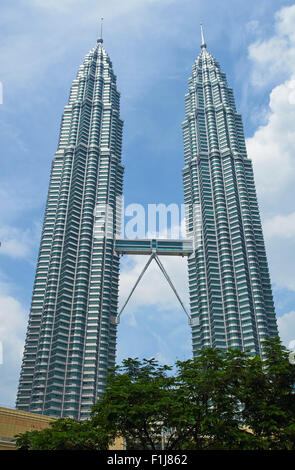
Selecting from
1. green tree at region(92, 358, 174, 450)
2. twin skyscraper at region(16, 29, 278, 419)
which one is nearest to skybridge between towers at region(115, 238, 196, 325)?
twin skyscraper at region(16, 29, 278, 419)

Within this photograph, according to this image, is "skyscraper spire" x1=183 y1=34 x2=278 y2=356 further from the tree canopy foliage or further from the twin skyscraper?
the tree canopy foliage

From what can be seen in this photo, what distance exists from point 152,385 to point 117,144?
6398 inches

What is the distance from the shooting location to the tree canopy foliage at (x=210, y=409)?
25.2 m

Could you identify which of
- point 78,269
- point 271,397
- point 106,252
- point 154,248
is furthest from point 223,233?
point 271,397

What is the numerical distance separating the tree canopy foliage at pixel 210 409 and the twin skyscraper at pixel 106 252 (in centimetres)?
9368

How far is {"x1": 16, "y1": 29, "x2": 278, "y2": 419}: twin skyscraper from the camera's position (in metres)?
128

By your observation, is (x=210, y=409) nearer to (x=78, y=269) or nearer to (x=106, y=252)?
(x=78, y=269)

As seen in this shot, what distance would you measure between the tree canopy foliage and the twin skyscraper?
93.7 meters

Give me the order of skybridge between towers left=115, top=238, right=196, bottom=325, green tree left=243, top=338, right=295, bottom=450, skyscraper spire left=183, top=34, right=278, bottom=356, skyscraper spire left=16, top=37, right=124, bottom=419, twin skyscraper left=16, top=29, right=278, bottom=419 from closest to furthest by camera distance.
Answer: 1. green tree left=243, top=338, right=295, bottom=450
2. skyscraper spire left=16, top=37, right=124, bottom=419
3. twin skyscraper left=16, top=29, right=278, bottom=419
4. skyscraper spire left=183, top=34, right=278, bottom=356
5. skybridge between towers left=115, top=238, right=196, bottom=325

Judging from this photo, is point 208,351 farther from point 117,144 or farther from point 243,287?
point 117,144

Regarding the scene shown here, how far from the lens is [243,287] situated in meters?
140

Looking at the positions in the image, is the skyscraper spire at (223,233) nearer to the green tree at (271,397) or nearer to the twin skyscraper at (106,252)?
the twin skyscraper at (106,252)

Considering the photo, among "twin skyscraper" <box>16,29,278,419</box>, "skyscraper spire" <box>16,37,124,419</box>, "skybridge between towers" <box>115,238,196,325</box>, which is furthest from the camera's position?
"skybridge between towers" <box>115,238,196,325</box>

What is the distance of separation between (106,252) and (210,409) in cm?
12361
